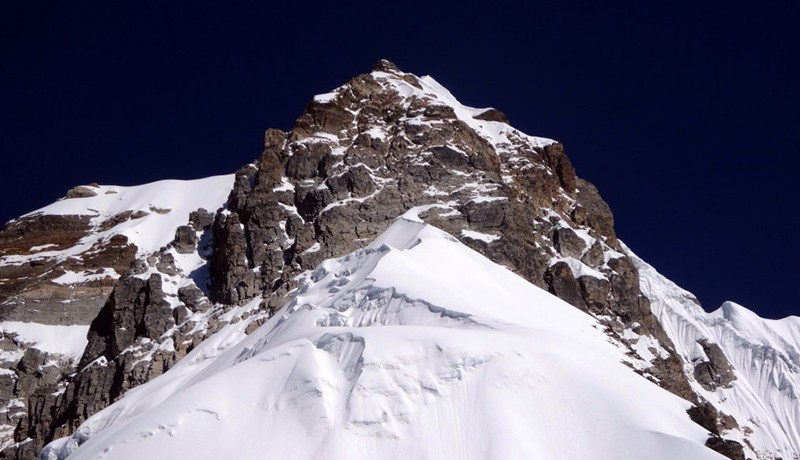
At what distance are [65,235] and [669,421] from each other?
3747 inches

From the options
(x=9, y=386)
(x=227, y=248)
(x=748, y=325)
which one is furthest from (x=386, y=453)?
(x=748, y=325)

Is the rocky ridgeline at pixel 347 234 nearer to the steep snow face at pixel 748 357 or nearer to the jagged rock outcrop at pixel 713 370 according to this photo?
the jagged rock outcrop at pixel 713 370

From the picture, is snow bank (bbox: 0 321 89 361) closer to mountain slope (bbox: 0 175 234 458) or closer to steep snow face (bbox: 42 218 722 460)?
mountain slope (bbox: 0 175 234 458)

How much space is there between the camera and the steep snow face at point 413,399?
42.1m

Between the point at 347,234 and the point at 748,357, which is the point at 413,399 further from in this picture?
the point at 748,357

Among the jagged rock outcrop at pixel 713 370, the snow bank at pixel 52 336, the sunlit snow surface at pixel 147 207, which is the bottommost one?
the snow bank at pixel 52 336

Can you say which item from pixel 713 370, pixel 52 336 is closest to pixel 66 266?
pixel 52 336

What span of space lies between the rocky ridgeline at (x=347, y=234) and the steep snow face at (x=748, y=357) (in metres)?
4.77

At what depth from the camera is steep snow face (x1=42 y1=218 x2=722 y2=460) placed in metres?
42.1

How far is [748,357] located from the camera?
106 meters

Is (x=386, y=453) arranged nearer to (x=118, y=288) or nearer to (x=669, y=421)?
(x=669, y=421)

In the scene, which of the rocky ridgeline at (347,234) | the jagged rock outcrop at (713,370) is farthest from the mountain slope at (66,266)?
the jagged rock outcrop at (713,370)

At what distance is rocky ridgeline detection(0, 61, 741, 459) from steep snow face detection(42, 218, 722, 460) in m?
22.9

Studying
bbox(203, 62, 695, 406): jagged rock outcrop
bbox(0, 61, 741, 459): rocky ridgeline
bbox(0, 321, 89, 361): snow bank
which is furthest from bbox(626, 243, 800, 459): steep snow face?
bbox(0, 321, 89, 361): snow bank
